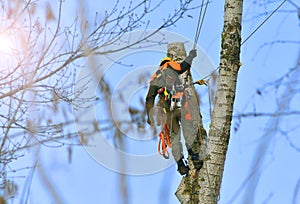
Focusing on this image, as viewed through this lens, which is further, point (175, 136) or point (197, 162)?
point (175, 136)

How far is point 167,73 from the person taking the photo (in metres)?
3.81

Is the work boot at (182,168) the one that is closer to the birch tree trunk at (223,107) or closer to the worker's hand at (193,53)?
the birch tree trunk at (223,107)

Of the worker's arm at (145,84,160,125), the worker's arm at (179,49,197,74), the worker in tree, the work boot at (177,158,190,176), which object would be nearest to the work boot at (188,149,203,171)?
the worker in tree

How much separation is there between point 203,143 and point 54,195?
192cm

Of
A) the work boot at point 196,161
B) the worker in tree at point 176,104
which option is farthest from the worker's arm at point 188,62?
the work boot at point 196,161

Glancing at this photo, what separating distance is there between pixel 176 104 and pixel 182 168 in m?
0.46

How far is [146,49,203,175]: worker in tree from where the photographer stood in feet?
12.4

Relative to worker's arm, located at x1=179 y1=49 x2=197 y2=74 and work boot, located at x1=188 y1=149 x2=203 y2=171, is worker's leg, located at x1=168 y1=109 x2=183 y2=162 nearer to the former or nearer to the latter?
work boot, located at x1=188 y1=149 x2=203 y2=171

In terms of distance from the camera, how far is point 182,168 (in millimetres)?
3955

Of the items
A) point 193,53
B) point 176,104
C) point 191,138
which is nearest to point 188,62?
point 193,53

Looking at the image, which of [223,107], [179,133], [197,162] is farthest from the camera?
[179,133]

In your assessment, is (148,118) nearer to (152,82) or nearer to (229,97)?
(152,82)

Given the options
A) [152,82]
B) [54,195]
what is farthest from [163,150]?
[54,195]

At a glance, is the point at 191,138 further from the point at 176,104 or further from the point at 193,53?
the point at 193,53
